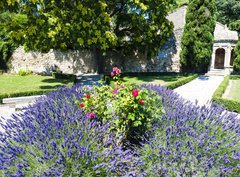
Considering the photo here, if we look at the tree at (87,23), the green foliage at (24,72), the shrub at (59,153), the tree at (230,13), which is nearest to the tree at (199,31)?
the tree at (87,23)

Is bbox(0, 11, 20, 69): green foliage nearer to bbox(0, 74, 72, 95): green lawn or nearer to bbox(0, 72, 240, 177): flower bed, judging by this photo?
bbox(0, 74, 72, 95): green lawn

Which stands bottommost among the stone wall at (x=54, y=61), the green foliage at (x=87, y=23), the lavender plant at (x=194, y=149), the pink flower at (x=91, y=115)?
the lavender plant at (x=194, y=149)

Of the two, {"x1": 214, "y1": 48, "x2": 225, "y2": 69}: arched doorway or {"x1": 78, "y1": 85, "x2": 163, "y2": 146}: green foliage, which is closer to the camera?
{"x1": 78, "y1": 85, "x2": 163, "y2": 146}: green foliage

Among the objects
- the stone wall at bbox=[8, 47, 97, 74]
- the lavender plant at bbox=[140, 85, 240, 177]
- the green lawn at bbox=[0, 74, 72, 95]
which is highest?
the stone wall at bbox=[8, 47, 97, 74]

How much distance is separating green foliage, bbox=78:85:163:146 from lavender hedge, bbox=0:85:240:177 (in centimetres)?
30

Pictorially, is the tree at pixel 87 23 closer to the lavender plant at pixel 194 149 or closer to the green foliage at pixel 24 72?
the green foliage at pixel 24 72

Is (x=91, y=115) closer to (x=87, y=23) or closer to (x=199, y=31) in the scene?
(x=87, y=23)

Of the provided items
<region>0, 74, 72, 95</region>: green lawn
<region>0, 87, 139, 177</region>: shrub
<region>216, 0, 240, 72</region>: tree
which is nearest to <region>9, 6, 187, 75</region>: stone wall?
<region>0, 74, 72, 95</region>: green lawn

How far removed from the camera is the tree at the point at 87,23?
38.7ft

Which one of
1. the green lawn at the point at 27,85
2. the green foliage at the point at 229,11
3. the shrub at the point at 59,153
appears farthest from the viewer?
the green foliage at the point at 229,11

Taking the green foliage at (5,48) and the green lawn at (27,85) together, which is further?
the green foliage at (5,48)

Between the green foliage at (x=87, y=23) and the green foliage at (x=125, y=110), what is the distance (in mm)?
8874

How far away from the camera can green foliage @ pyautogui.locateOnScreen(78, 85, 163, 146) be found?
3457 mm

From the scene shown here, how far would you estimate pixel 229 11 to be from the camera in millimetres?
28625
